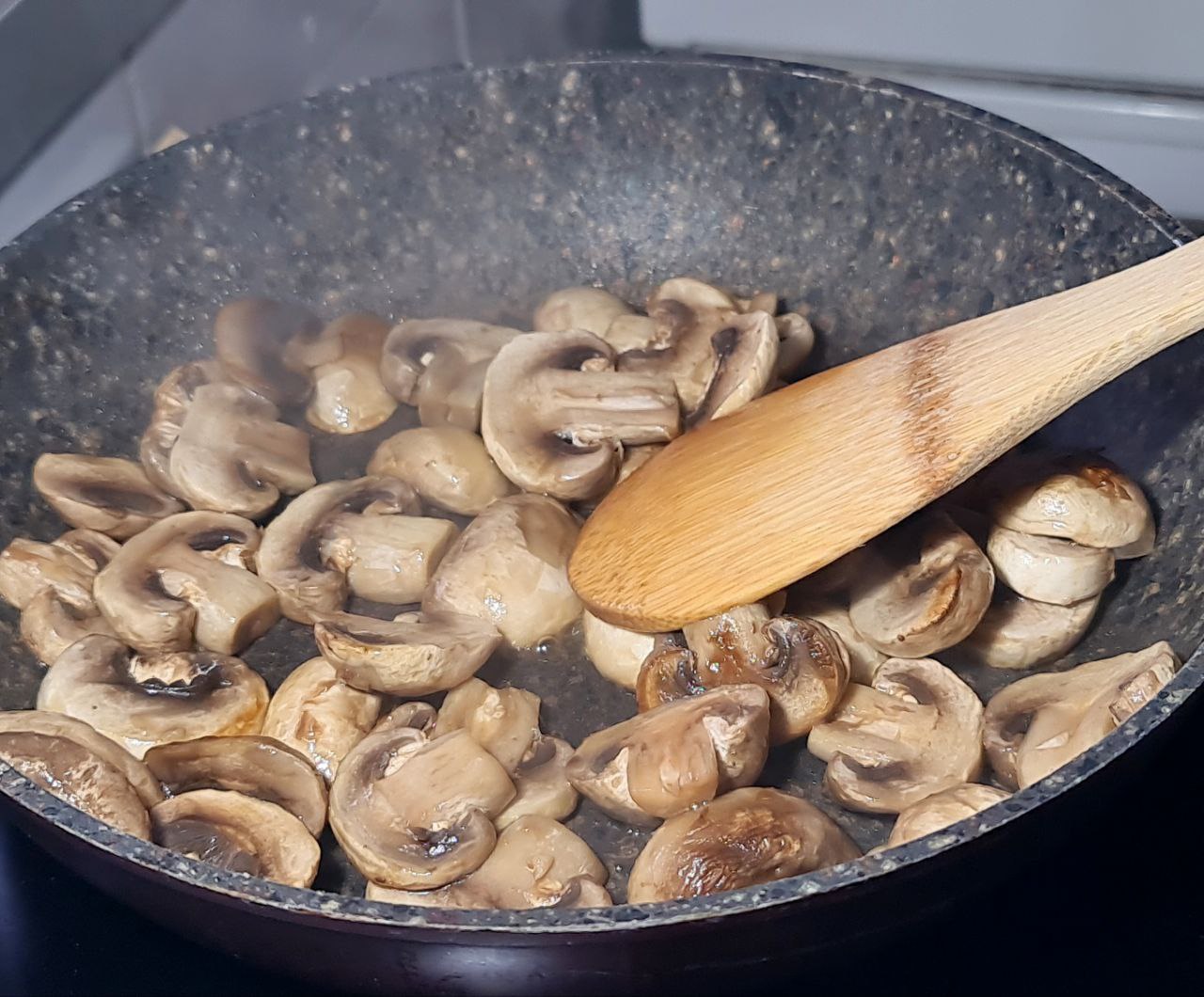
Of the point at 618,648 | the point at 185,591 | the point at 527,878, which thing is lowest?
the point at 527,878

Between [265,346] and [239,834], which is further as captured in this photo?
[265,346]

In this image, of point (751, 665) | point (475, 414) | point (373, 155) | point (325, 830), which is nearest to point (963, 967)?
point (751, 665)

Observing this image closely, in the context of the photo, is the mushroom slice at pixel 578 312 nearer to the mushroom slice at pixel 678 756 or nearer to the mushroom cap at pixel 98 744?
the mushroom slice at pixel 678 756

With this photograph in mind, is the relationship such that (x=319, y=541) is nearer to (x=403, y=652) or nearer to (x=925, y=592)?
(x=403, y=652)

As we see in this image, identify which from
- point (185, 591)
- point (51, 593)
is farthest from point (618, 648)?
point (51, 593)

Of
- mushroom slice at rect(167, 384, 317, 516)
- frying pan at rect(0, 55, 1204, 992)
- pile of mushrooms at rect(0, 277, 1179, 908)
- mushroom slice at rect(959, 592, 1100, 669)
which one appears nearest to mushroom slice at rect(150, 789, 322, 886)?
pile of mushrooms at rect(0, 277, 1179, 908)

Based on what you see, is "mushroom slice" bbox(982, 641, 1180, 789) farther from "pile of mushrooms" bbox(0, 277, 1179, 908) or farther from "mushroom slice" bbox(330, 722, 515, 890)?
"mushroom slice" bbox(330, 722, 515, 890)
